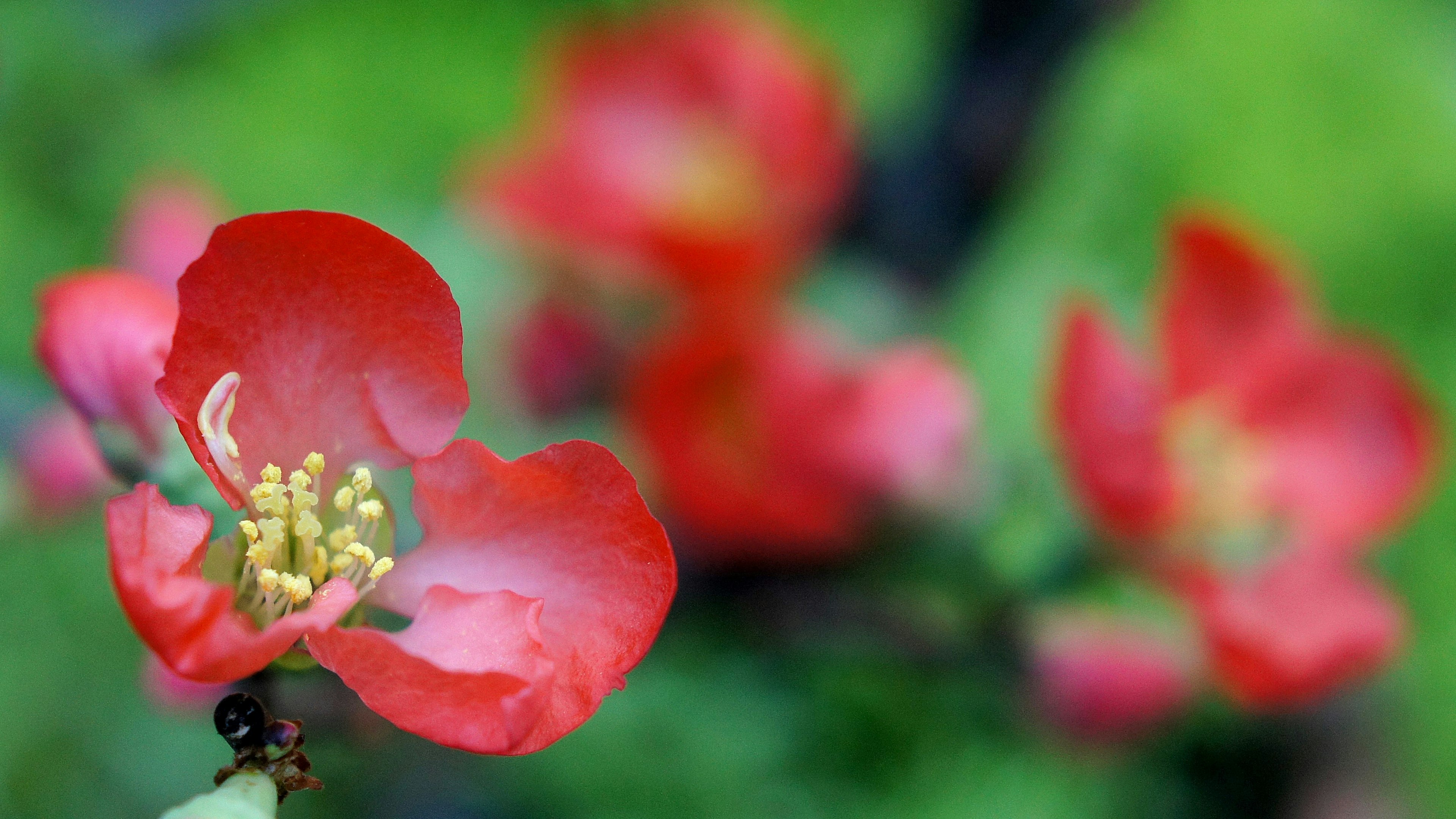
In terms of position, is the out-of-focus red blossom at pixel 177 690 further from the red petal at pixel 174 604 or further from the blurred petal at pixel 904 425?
the blurred petal at pixel 904 425

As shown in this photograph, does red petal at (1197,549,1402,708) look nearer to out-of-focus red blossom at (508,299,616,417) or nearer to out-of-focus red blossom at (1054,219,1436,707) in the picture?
out-of-focus red blossom at (1054,219,1436,707)

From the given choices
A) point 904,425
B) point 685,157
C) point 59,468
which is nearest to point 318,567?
point 59,468

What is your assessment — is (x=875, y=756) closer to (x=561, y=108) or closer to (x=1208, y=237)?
(x=1208, y=237)

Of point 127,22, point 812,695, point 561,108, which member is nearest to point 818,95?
point 561,108

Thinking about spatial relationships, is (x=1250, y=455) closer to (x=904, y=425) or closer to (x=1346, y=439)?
(x=1346, y=439)

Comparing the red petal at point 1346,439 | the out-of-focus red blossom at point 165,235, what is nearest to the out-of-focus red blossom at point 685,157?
the out-of-focus red blossom at point 165,235
